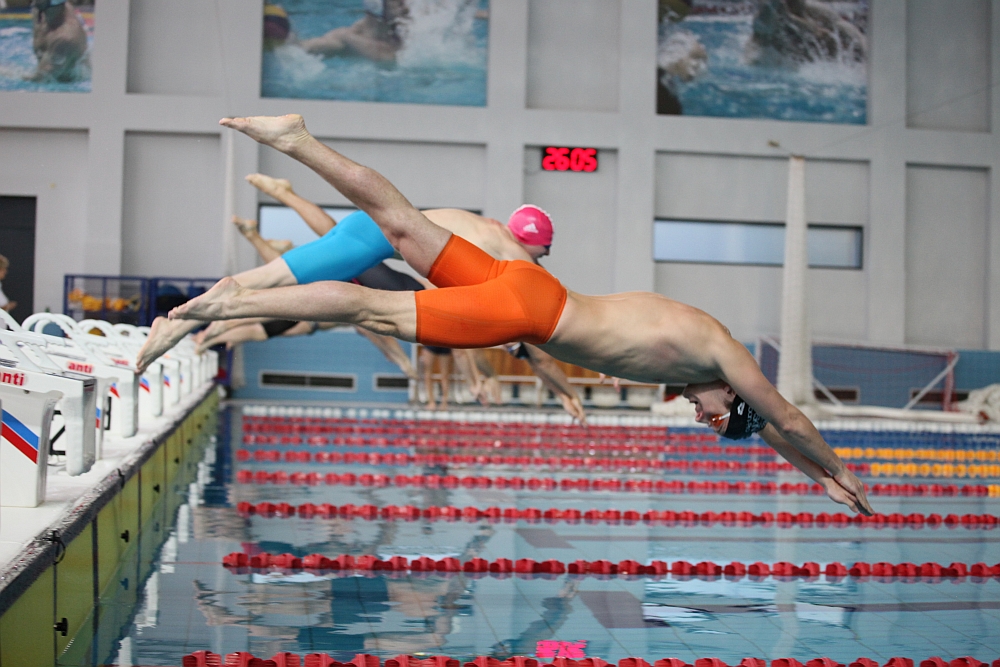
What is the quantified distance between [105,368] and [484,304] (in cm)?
258

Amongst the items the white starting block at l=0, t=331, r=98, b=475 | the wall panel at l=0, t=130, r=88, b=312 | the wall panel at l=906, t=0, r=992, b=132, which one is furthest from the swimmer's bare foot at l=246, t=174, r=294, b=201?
the wall panel at l=906, t=0, r=992, b=132

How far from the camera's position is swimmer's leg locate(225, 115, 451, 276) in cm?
339

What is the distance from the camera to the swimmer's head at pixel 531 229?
14.9 feet

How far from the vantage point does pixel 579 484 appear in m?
7.27

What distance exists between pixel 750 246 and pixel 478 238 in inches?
492

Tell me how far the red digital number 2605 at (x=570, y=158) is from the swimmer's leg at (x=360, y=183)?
12.5 meters

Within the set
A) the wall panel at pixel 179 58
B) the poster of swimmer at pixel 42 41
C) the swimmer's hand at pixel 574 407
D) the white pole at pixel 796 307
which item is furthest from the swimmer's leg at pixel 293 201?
the wall panel at pixel 179 58

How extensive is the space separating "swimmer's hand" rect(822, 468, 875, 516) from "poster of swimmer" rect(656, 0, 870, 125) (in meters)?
12.6

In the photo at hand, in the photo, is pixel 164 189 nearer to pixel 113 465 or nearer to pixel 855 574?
pixel 113 465

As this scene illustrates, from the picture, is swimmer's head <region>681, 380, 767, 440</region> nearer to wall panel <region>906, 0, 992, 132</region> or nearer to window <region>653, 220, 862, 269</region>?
window <region>653, 220, 862, 269</region>

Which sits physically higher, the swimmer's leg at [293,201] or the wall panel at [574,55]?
the wall panel at [574,55]

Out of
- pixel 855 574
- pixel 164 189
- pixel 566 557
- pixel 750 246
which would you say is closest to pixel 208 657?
pixel 566 557

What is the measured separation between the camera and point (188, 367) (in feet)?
28.4

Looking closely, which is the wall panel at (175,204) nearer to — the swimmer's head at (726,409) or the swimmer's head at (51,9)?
the swimmer's head at (51,9)
